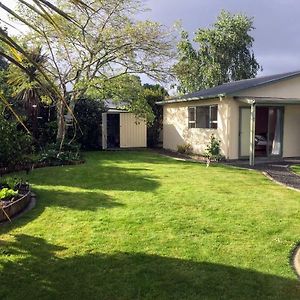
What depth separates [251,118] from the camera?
13.9 metres

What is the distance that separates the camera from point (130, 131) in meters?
22.2

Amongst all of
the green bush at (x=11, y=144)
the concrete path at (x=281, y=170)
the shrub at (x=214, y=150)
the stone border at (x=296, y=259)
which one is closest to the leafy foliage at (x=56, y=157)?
the green bush at (x=11, y=144)

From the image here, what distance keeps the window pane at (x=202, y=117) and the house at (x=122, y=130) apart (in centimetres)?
488

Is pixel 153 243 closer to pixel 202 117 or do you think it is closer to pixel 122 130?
pixel 202 117

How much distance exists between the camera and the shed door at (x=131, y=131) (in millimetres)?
22094

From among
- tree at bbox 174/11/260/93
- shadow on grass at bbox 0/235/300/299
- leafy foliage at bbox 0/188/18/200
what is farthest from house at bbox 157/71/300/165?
tree at bbox 174/11/260/93

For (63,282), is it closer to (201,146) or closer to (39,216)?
(39,216)

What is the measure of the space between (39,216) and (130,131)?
15660 mm

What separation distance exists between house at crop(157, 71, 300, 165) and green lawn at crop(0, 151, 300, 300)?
19.2 ft

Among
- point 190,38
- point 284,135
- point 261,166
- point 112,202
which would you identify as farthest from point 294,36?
point 112,202

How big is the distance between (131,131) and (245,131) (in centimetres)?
849

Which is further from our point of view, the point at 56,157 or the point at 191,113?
the point at 191,113

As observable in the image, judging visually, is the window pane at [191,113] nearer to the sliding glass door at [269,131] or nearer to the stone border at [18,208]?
the sliding glass door at [269,131]

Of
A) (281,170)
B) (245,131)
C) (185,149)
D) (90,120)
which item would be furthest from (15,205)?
(90,120)
